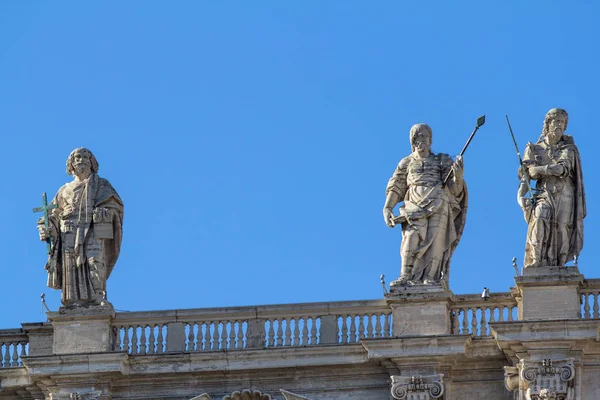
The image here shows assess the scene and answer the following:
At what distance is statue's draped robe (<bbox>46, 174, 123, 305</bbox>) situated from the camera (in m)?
50.6

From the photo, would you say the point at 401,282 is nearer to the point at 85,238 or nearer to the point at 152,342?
the point at 152,342

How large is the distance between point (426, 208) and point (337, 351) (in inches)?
112

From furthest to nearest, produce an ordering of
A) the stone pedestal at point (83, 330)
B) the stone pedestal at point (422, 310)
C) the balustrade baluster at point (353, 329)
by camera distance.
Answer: the stone pedestal at point (83, 330)
the balustrade baluster at point (353, 329)
the stone pedestal at point (422, 310)

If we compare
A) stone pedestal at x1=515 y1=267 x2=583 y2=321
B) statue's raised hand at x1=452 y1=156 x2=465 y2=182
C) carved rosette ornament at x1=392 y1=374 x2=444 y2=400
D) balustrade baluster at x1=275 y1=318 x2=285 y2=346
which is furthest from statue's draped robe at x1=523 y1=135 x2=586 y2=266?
balustrade baluster at x1=275 y1=318 x2=285 y2=346

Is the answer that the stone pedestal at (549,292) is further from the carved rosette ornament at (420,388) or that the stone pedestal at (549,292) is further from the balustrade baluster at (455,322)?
the carved rosette ornament at (420,388)

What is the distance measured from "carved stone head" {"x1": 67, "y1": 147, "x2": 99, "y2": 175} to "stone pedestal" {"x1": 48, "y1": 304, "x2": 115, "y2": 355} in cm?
273

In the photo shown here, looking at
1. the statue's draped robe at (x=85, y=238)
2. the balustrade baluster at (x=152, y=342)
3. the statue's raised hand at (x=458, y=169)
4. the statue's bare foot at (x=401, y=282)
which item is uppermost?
the statue's raised hand at (x=458, y=169)

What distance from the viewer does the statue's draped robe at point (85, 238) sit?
166 feet

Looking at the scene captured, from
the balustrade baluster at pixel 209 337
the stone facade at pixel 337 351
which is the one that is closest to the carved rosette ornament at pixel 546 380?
the stone facade at pixel 337 351

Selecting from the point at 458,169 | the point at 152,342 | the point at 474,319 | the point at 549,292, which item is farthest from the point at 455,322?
the point at 152,342

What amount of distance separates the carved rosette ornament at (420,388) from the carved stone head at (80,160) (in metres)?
7.01

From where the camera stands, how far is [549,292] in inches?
1913

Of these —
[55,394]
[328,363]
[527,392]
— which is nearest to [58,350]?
[55,394]

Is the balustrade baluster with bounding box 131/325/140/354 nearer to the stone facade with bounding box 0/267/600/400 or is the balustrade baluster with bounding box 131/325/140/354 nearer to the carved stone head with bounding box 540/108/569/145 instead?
the stone facade with bounding box 0/267/600/400
